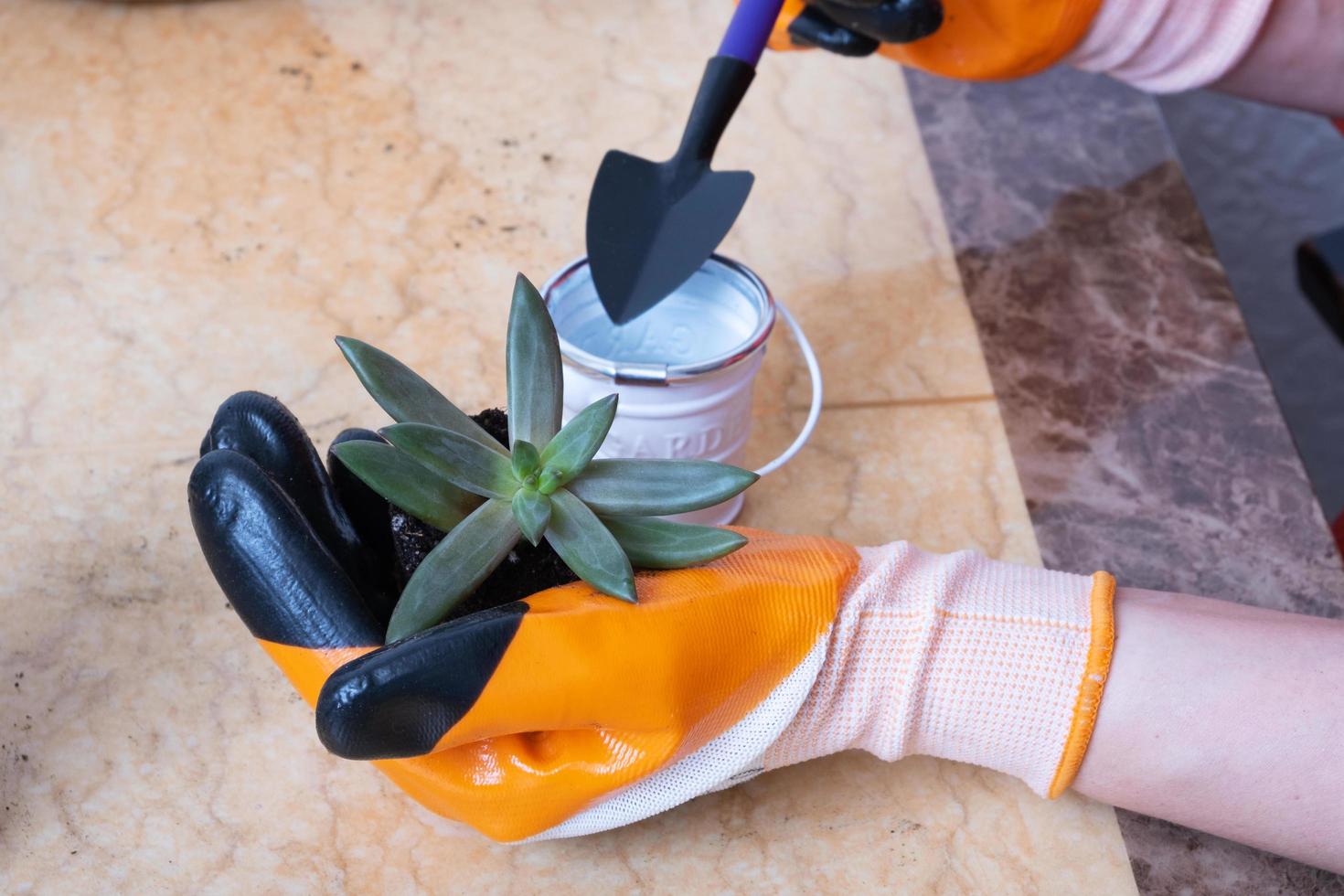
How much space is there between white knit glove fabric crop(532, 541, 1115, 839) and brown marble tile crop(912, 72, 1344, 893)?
16 centimetres

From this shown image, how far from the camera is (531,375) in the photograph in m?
0.83

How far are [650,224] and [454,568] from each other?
460 millimetres

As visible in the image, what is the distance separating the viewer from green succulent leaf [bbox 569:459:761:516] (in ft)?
2.61

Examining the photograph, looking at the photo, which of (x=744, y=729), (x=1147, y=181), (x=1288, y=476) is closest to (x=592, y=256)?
(x=744, y=729)

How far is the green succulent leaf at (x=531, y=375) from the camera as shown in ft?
2.71

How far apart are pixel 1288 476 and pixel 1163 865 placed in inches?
20.7

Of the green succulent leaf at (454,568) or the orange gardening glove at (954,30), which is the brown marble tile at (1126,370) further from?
the green succulent leaf at (454,568)

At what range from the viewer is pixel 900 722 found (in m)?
0.90

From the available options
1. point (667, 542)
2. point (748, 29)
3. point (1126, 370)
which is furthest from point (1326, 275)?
point (667, 542)

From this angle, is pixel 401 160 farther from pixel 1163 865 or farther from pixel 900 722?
pixel 1163 865

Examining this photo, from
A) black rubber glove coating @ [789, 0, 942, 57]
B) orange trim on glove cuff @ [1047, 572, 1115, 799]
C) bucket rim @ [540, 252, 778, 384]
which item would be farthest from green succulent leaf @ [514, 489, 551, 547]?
black rubber glove coating @ [789, 0, 942, 57]

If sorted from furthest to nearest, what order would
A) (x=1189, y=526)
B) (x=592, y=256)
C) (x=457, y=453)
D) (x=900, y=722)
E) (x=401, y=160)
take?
(x=401, y=160)
(x=1189, y=526)
(x=592, y=256)
(x=900, y=722)
(x=457, y=453)

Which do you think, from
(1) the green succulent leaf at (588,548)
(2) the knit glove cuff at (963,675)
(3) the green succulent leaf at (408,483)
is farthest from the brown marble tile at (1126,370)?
(3) the green succulent leaf at (408,483)

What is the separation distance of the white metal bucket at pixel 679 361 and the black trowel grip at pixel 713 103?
0.41 feet
